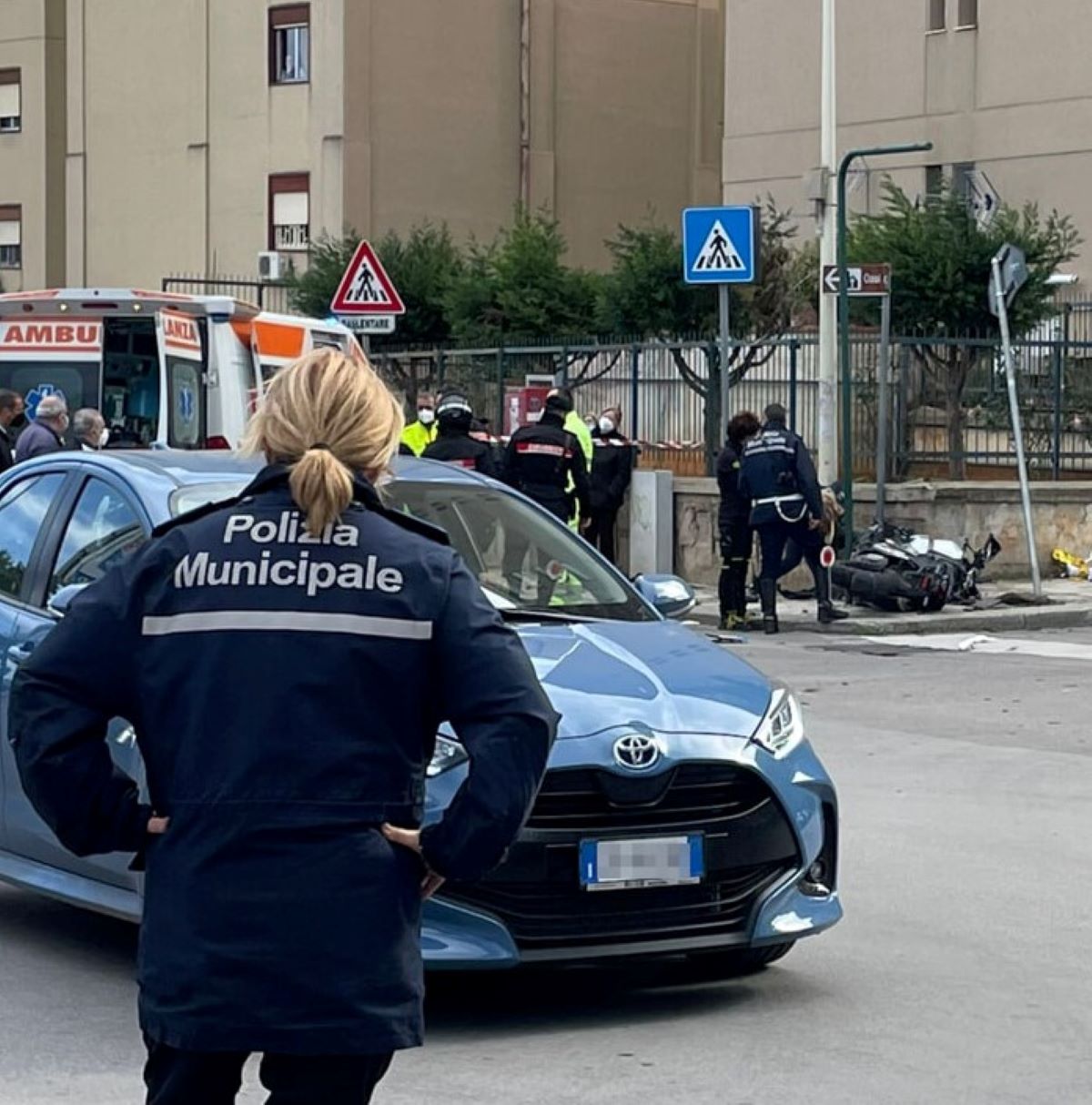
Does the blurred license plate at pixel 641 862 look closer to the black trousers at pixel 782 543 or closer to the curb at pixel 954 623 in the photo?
the black trousers at pixel 782 543

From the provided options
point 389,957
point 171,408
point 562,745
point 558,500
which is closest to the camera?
point 389,957

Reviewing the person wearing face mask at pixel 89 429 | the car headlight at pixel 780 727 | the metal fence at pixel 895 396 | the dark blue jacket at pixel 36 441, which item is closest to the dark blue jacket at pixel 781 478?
the metal fence at pixel 895 396

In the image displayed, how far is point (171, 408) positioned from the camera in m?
20.0

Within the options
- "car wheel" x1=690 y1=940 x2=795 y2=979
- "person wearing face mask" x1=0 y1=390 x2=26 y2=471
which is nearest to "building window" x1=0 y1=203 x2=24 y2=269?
"person wearing face mask" x1=0 y1=390 x2=26 y2=471

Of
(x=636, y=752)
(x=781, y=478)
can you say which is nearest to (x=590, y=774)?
(x=636, y=752)

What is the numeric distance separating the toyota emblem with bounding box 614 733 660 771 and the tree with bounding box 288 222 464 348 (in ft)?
105

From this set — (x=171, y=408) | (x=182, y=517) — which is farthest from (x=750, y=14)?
(x=182, y=517)

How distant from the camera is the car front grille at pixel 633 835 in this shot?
650cm

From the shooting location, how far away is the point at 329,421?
12.3 ft

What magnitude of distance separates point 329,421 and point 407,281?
117 feet

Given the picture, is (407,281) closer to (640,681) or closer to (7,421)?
(7,421)

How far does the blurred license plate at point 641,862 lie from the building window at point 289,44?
37.3 m

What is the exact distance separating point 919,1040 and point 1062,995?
76 centimetres

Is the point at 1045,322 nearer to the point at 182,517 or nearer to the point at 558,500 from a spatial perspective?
the point at 558,500
